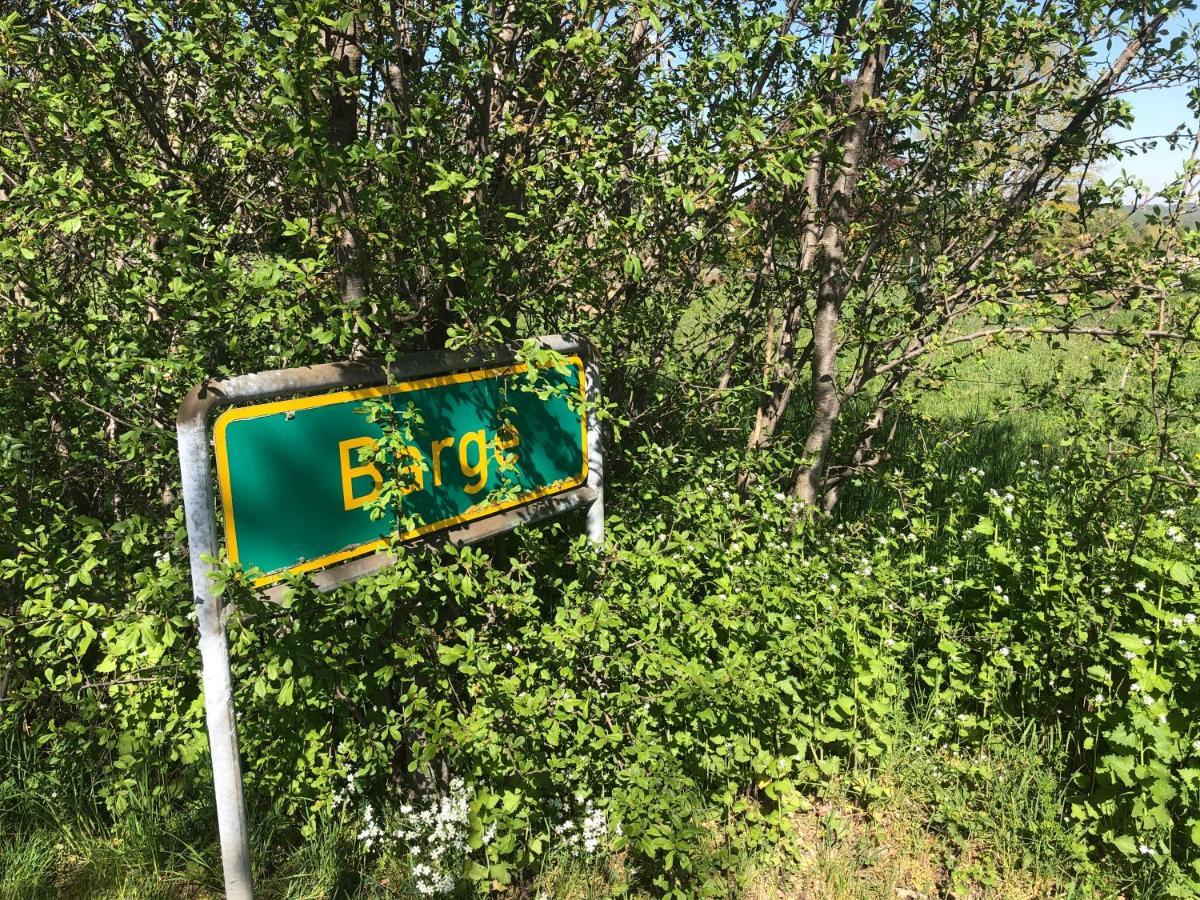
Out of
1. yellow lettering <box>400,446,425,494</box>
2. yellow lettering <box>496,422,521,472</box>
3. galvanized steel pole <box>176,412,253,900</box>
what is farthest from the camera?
yellow lettering <box>496,422,521,472</box>

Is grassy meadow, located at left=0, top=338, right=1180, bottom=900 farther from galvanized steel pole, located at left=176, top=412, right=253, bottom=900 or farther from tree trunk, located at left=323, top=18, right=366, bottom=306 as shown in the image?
tree trunk, located at left=323, top=18, right=366, bottom=306

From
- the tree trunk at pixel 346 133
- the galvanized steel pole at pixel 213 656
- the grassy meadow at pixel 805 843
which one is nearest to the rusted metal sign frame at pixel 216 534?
the galvanized steel pole at pixel 213 656

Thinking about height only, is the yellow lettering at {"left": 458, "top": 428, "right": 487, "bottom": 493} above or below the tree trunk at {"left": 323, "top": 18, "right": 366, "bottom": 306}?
below

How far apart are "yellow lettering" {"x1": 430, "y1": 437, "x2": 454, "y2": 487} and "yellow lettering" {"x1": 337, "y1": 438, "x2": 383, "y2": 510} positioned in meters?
0.21

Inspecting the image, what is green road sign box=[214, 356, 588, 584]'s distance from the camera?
1.98 m

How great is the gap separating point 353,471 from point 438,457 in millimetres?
309

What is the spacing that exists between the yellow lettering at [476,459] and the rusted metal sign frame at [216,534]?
122 mm

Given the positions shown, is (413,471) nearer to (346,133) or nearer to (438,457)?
(438,457)

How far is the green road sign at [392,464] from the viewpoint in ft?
6.51

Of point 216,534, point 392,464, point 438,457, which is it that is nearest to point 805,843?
point 438,457

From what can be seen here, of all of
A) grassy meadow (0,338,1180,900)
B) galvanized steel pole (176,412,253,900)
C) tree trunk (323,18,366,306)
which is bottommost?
grassy meadow (0,338,1180,900)

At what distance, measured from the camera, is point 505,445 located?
2.70m

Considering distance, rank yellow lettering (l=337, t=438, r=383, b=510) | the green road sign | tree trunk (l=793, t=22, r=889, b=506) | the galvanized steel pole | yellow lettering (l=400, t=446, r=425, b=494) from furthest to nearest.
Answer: tree trunk (l=793, t=22, r=889, b=506)
yellow lettering (l=400, t=446, r=425, b=494)
yellow lettering (l=337, t=438, r=383, b=510)
the green road sign
the galvanized steel pole

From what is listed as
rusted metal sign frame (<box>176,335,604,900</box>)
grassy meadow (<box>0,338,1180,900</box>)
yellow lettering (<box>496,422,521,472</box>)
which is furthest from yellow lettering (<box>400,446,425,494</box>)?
grassy meadow (<box>0,338,1180,900</box>)
